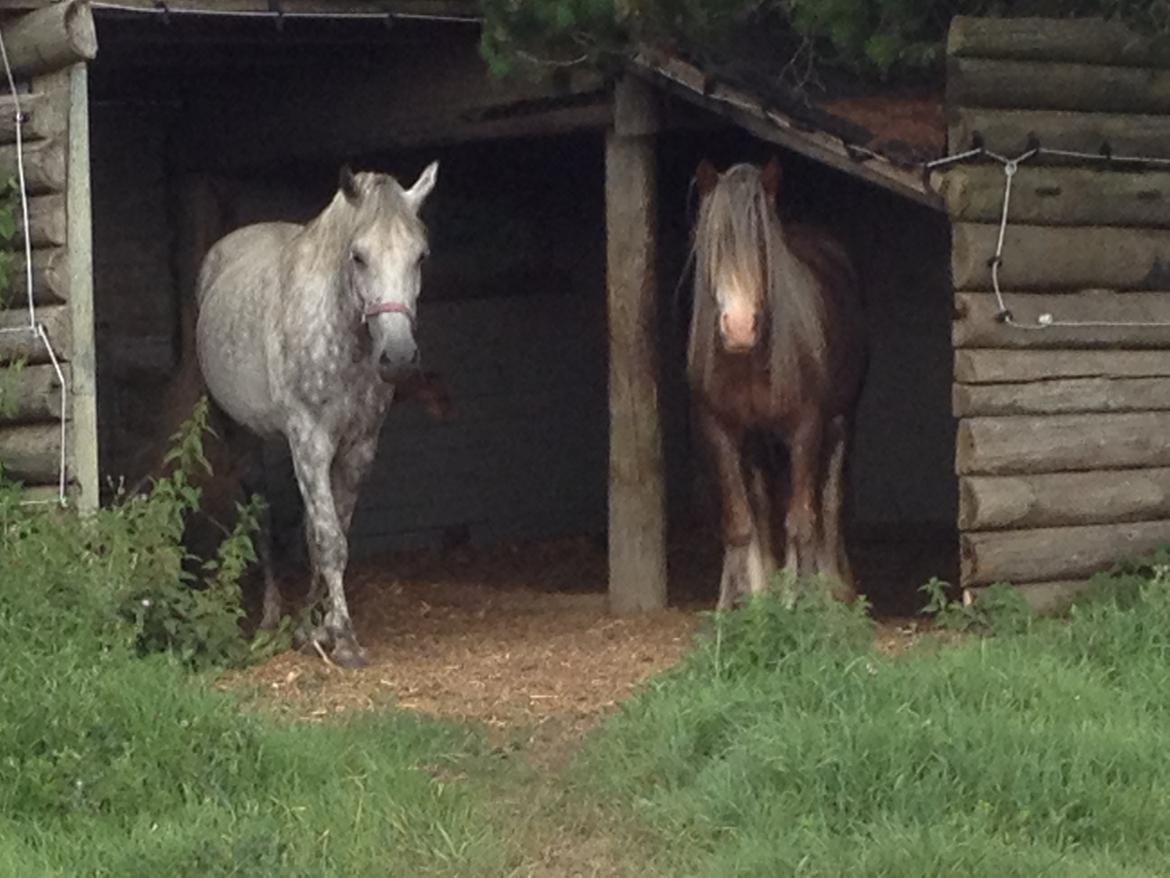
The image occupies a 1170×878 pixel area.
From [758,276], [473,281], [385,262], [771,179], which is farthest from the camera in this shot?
[473,281]

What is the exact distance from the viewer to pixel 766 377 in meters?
9.51

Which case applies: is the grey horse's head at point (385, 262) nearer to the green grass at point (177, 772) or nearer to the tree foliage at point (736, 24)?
the tree foliage at point (736, 24)

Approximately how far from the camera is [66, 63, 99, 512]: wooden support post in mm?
8820

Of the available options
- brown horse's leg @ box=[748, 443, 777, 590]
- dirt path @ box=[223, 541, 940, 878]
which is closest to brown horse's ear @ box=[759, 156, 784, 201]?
brown horse's leg @ box=[748, 443, 777, 590]

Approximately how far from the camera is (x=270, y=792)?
6.59 m

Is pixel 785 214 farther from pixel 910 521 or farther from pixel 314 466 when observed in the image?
pixel 314 466

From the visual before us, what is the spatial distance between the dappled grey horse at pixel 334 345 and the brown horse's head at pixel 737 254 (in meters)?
1.32

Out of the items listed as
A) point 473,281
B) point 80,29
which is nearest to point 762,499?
point 80,29

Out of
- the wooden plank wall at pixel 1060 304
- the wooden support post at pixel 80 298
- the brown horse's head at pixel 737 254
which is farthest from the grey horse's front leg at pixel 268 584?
the wooden plank wall at pixel 1060 304

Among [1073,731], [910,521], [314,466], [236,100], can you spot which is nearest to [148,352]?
[236,100]

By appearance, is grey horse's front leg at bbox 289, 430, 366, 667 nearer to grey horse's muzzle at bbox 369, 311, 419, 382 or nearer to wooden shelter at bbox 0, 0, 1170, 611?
grey horse's muzzle at bbox 369, 311, 419, 382

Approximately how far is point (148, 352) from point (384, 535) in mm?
2021

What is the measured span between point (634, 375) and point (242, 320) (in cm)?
205

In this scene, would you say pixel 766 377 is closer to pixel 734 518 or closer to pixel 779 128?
pixel 734 518
